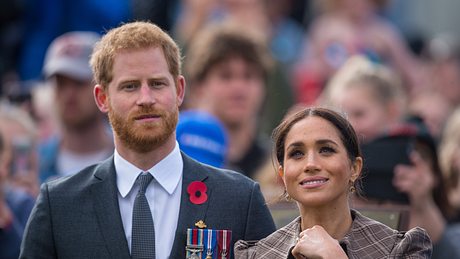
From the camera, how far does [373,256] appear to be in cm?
575

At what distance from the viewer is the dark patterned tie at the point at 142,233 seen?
604 centimetres

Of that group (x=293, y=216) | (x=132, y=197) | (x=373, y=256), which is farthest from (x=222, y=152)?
(x=373, y=256)

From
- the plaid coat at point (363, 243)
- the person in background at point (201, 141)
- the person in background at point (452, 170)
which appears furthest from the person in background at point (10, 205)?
the person in background at point (452, 170)

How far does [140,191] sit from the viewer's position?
242 inches

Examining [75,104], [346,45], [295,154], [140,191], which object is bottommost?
[140,191]

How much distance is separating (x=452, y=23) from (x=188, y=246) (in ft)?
33.5

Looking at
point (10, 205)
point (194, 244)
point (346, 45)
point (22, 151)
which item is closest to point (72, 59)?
point (22, 151)

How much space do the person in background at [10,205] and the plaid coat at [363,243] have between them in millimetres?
2431

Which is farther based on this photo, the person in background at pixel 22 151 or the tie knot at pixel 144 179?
the person in background at pixel 22 151

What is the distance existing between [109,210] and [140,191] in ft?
0.53

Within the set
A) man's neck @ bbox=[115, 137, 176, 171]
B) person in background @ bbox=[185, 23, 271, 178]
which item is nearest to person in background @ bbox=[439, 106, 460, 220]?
person in background @ bbox=[185, 23, 271, 178]

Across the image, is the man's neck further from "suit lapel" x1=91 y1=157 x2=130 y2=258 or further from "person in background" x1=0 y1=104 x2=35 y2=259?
"person in background" x1=0 y1=104 x2=35 y2=259

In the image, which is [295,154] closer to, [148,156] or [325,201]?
[325,201]

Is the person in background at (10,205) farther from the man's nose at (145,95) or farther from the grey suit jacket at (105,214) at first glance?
the man's nose at (145,95)
